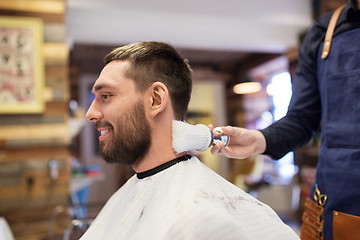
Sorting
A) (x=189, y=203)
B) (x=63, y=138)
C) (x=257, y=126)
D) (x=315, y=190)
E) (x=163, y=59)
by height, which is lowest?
(x=257, y=126)

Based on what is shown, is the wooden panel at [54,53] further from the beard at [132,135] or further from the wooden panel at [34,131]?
the beard at [132,135]

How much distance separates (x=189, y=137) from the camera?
968 millimetres

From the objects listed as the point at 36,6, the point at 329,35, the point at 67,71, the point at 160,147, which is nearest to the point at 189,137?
the point at 160,147

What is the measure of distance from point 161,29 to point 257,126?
4.64 meters

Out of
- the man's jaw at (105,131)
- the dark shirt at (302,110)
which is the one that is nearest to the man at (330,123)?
the dark shirt at (302,110)

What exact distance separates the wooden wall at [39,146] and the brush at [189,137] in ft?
7.29

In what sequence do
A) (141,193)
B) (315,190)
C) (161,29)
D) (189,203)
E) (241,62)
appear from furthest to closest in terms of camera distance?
(241,62) → (161,29) → (315,190) → (141,193) → (189,203)

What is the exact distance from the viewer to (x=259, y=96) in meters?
7.69

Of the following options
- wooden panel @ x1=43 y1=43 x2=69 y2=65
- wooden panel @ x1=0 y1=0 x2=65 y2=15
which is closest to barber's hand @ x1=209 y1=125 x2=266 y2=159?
wooden panel @ x1=43 y1=43 x2=69 y2=65

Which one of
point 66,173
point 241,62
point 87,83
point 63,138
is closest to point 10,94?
point 63,138

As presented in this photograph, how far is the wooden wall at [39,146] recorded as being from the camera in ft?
9.16

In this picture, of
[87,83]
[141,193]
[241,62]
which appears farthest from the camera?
[241,62]

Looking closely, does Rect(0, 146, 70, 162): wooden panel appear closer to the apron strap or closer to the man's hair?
the man's hair

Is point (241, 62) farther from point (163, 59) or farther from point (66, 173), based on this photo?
point (163, 59)
